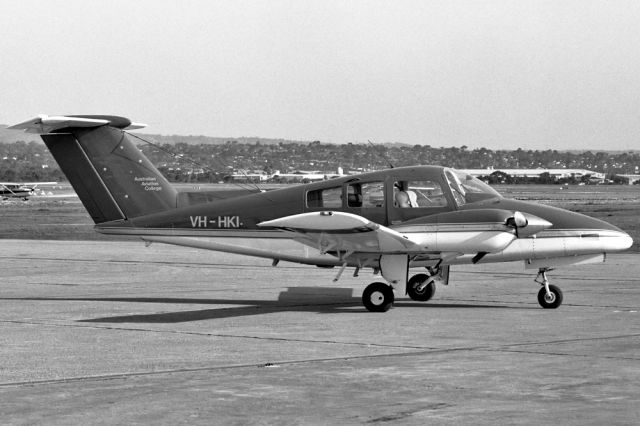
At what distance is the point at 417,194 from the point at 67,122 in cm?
643

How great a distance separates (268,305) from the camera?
19078 millimetres

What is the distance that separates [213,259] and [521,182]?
15167 centimetres

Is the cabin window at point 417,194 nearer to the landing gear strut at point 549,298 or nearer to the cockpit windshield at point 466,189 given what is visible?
the cockpit windshield at point 466,189

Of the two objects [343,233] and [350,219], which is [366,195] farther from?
[350,219]

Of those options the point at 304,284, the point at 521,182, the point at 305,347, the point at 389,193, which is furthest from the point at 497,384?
the point at 521,182

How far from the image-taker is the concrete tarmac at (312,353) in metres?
9.36

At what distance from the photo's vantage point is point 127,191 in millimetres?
19859

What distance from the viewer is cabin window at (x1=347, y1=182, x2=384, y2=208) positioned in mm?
18328

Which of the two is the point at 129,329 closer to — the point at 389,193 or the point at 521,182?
the point at 389,193

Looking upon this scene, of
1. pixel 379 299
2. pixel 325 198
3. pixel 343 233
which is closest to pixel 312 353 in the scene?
pixel 343 233

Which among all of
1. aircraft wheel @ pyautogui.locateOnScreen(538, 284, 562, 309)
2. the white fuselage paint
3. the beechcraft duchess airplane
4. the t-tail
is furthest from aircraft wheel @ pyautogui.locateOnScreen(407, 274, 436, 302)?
the t-tail

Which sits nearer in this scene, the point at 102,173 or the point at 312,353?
the point at 312,353

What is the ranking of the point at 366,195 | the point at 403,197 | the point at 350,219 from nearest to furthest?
1. the point at 350,219
2. the point at 403,197
3. the point at 366,195

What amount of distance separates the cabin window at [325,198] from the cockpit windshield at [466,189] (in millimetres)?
1874
